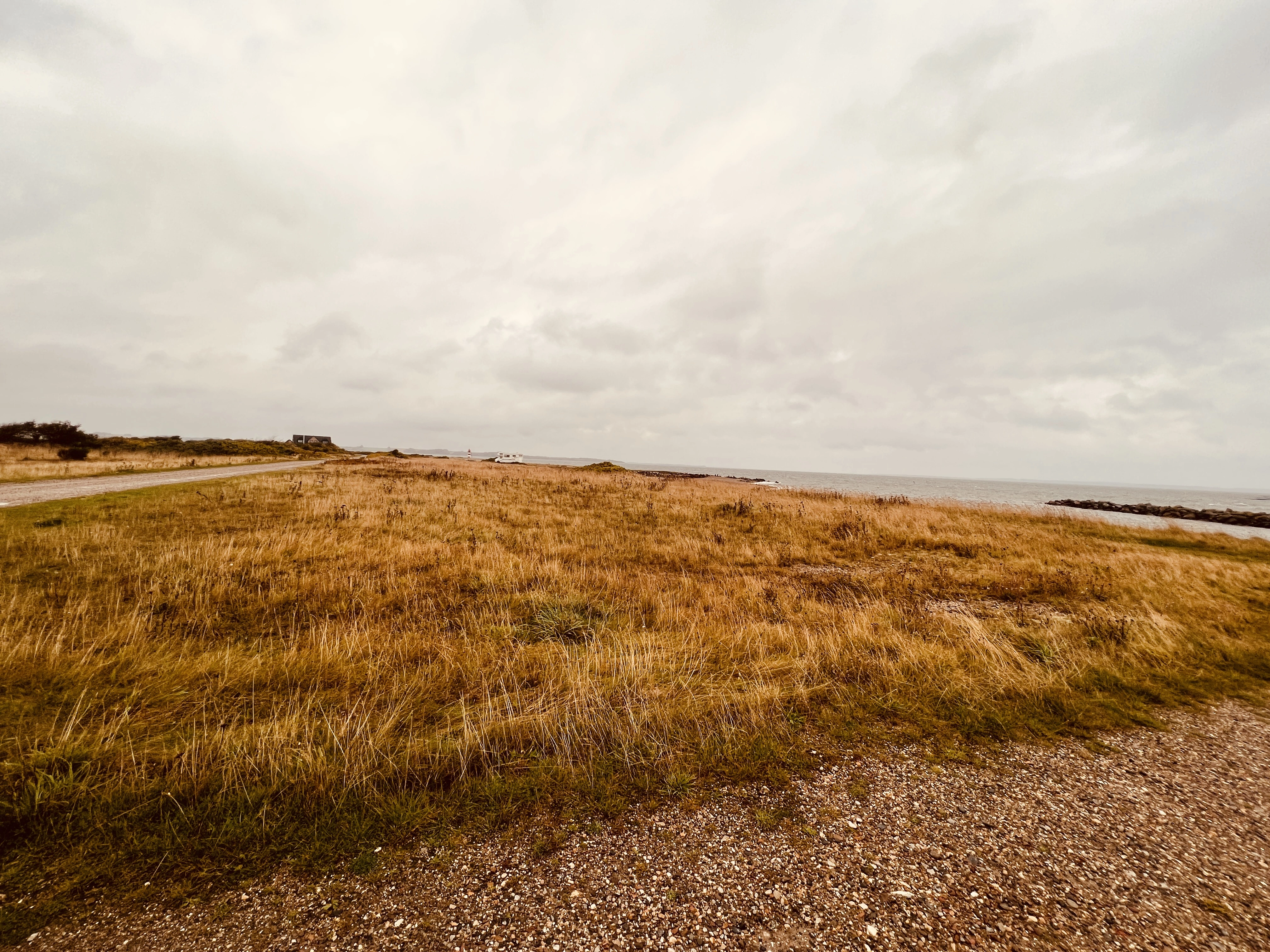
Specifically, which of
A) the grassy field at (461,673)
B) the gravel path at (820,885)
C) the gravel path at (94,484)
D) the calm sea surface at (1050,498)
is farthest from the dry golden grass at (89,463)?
the calm sea surface at (1050,498)

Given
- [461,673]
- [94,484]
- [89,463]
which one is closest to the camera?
[461,673]

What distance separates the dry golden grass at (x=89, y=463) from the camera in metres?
27.5

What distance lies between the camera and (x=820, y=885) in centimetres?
364

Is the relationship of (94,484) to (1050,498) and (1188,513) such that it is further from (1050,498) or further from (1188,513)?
(1050,498)

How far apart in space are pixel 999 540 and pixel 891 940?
78.4ft

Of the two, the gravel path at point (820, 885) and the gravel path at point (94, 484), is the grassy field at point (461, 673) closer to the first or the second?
the gravel path at point (820, 885)

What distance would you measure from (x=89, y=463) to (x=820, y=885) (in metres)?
57.5

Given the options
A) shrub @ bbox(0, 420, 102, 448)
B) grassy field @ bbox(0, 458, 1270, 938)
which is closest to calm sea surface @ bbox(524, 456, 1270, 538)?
grassy field @ bbox(0, 458, 1270, 938)

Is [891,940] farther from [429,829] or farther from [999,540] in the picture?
[999,540]

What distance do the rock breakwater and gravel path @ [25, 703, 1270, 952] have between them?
70709 millimetres

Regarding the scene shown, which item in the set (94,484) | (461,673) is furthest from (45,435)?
(461,673)

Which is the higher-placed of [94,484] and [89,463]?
[89,463]

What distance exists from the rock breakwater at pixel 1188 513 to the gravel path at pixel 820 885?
232 feet

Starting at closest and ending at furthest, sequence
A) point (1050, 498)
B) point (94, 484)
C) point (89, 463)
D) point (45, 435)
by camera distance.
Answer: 1. point (94, 484)
2. point (89, 463)
3. point (45, 435)
4. point (1050, 498)
